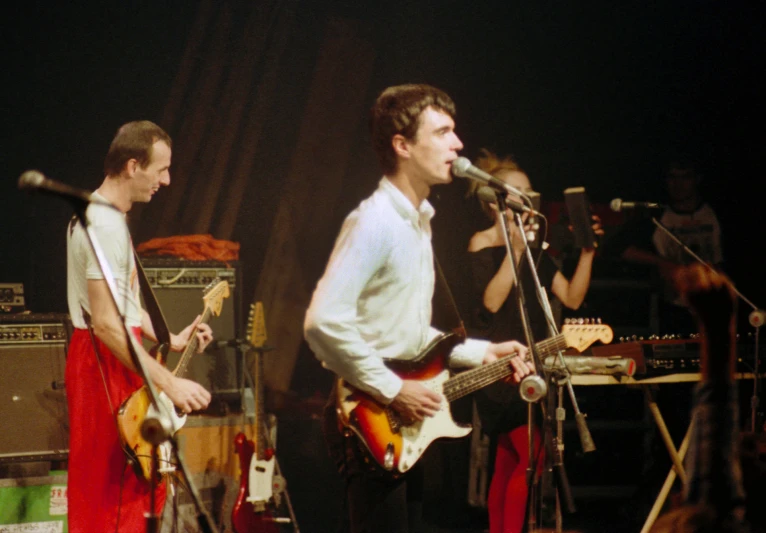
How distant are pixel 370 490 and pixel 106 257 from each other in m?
1.37

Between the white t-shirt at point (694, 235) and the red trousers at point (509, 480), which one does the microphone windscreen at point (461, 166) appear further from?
the white t-shirt at point (694, 235)

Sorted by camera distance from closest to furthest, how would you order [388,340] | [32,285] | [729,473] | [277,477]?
[729,473] → [388,340] → [277,477] → [32,285]

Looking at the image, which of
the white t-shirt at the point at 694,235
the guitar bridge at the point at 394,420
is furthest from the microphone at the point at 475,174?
the white t-shirt at the point at 694,235

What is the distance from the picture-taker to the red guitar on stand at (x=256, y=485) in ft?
15.2

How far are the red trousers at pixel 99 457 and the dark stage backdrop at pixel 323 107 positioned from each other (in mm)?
2332

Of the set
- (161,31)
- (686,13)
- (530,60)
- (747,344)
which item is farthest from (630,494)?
(161,31)

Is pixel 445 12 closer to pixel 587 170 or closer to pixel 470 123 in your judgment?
pixel 470 123

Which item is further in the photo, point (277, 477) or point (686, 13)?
point (686, 13)

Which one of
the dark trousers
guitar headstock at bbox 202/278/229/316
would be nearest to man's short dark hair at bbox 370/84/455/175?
the dark trousers

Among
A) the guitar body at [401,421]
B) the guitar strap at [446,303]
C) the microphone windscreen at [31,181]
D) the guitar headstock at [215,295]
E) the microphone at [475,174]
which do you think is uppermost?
the microphone at [475,174]

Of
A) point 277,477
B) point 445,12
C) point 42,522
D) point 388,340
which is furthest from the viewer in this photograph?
point 445,12

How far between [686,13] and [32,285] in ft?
17.1

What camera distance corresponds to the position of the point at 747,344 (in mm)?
4891

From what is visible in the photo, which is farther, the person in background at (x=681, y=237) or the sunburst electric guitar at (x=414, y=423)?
the person in background at (x=681, y=237)
